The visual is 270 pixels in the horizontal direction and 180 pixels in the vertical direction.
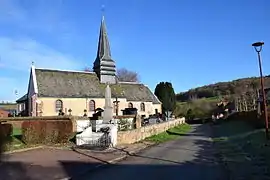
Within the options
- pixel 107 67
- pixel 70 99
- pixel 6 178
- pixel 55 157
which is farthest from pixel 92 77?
pixel 6 178

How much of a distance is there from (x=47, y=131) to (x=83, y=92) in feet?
119

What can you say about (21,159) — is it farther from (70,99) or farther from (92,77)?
(92,77)

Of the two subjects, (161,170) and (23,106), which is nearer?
(161,170)

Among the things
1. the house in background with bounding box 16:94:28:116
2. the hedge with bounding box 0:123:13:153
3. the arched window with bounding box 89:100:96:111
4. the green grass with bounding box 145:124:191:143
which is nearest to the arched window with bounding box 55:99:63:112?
the arched window with bounding box 89:100:96:111

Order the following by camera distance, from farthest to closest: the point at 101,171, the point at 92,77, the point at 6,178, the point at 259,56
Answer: the point at 92,77 → the point at 259,56 → the point at 101,171 → the point at 6,178

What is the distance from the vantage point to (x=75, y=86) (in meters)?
58.8

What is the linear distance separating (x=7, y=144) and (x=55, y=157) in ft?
17.9

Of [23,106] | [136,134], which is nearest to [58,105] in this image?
[23,106]

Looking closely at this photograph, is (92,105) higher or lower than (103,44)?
lower

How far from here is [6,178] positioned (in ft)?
35.9

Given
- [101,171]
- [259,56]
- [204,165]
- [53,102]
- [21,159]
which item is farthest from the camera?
[53,102]

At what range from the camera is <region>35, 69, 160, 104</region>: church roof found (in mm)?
55209

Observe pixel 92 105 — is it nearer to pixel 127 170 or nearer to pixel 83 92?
pixel 83 92

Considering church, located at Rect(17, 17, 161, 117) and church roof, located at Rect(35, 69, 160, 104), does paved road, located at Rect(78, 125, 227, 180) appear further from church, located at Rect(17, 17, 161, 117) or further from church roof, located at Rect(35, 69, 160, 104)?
church roof, located at Rect(35, 69, 160, 104)
